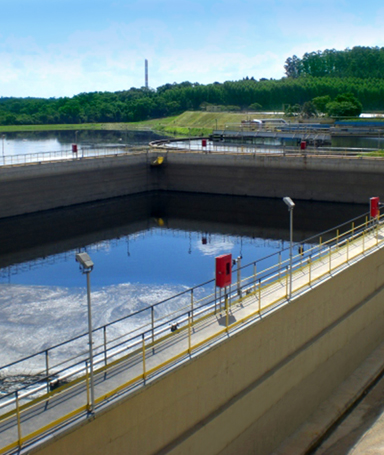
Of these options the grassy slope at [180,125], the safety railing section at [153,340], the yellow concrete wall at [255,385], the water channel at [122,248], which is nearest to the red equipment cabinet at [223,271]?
the safety railing section at [153,340]

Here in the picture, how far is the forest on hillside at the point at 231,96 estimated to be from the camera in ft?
338

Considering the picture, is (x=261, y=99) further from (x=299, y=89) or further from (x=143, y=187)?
(x=143, y=187)

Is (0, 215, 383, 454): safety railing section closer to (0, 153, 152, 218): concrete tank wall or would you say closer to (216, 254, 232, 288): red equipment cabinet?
(216, 254, 232, 288): red equipment cabinet

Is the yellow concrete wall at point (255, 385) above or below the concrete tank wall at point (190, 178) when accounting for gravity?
below

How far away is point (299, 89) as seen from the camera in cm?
10544

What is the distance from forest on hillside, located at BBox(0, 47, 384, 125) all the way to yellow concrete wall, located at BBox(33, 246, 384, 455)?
279ft

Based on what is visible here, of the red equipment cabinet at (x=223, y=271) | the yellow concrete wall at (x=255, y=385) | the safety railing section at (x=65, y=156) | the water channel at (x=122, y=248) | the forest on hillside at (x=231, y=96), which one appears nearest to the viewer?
the yellow concrete wall at (x=255, y=385)

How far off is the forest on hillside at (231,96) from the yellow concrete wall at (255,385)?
8515 centimetres

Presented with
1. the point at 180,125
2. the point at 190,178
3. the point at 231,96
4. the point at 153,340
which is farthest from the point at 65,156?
the point at 231,96

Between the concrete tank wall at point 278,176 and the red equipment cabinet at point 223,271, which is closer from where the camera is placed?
the red equipment cabinet at point 223,271

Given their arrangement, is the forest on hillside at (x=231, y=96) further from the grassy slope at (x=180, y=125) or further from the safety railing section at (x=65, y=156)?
the safety railing section at (x=65, y=156)

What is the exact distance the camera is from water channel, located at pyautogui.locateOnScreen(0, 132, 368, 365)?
1856 centimetres

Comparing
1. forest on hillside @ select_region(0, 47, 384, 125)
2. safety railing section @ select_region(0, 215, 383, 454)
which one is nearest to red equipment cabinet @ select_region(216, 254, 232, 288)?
safety railing section @ select_region(0, 215, 383, 454)

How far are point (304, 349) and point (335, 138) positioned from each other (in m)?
55.0
